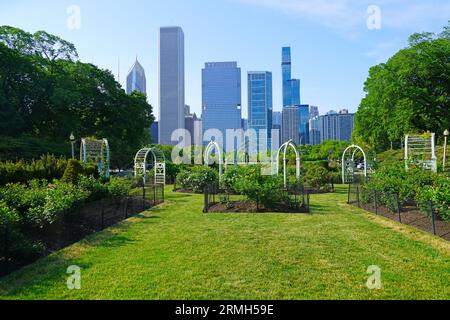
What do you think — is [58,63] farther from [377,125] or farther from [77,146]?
[377,125]

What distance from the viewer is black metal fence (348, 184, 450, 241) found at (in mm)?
8203

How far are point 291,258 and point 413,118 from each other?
28.2 m

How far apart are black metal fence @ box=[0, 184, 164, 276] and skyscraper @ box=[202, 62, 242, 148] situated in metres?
39.8

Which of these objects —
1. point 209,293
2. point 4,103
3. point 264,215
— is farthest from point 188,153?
point 209,293

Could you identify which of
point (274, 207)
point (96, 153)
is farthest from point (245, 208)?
point (96, 153)

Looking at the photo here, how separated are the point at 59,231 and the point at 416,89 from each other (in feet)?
97.0

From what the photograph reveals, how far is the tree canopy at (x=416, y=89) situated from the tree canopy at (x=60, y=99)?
22.1m

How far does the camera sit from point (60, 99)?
25.8m

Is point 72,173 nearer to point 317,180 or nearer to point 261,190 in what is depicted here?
point 261,190

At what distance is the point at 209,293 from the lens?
14.9ft

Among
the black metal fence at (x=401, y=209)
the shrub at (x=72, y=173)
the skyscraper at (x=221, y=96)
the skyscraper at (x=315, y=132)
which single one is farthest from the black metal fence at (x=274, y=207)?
the skyscraper at (x=315, y=132)

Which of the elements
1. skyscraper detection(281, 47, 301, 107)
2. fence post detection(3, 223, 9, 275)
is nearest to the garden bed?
fence post detection(3, 223, 9, 275)

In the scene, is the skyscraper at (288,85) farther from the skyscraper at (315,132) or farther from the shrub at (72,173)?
the shrub at (72,173)

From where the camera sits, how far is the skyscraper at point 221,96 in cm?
5450
